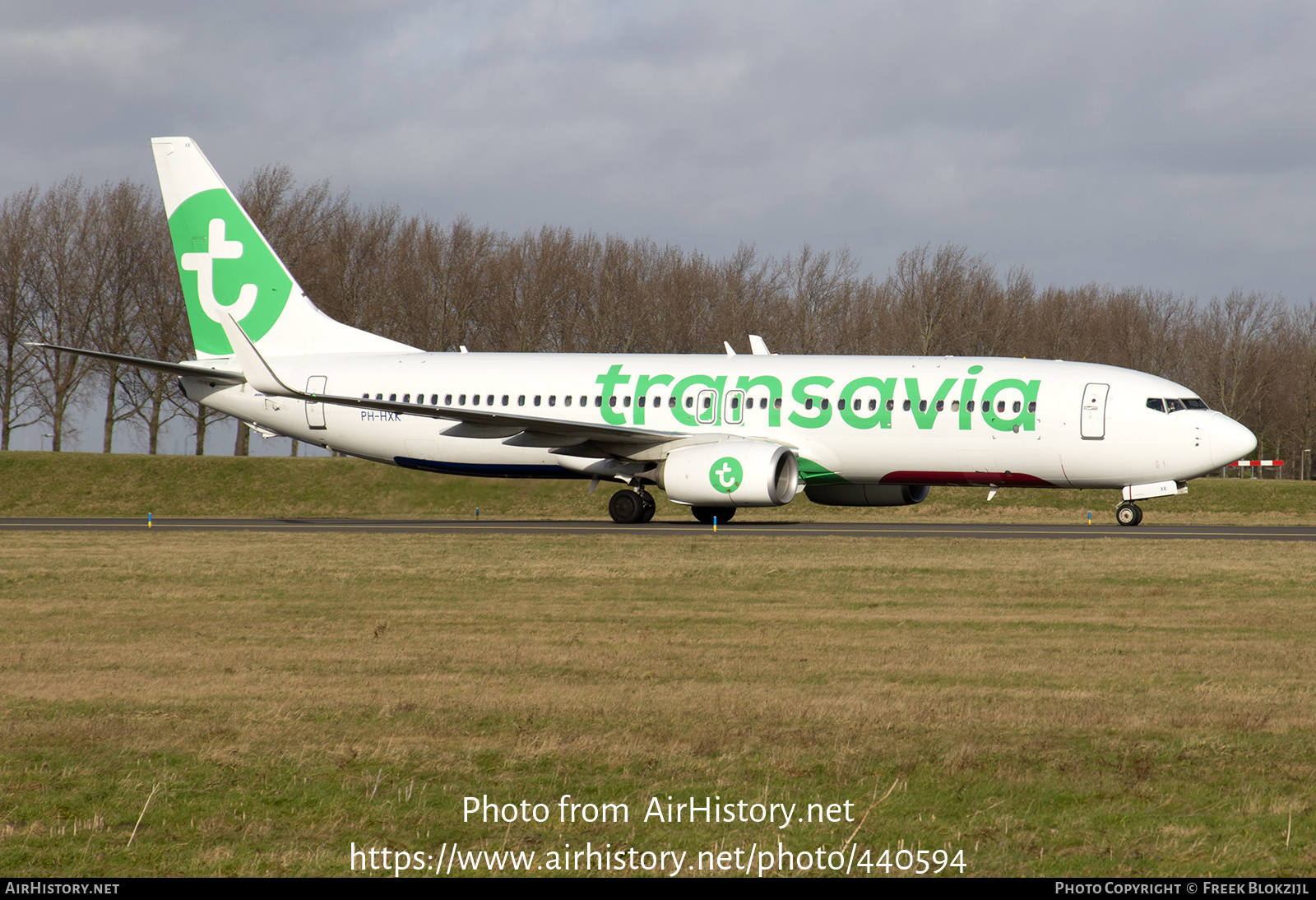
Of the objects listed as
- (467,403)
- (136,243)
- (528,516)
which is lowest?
(528,516)

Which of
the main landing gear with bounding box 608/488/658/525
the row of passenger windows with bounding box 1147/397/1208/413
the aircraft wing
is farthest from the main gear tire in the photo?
the row of passenger windows with bounding box 1147/397/1208/413

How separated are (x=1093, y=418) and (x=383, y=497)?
22.0 meters

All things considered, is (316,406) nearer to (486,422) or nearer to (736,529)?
(486,422)

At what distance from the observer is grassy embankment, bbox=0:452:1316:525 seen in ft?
124

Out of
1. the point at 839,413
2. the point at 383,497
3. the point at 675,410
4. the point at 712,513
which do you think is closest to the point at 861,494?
the point at 839,413

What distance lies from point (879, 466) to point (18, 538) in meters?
16.4

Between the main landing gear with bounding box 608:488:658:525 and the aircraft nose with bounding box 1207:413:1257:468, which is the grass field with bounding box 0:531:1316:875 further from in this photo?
the main landing gear with bounding box 608:488:658:525

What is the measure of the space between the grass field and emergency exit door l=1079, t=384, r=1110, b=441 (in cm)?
1002

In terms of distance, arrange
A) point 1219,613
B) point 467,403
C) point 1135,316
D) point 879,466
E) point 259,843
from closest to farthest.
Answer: point 259,843 < point 1219,613 < point 879,466 < point 467,403 < point 1135,316

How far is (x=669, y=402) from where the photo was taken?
2931 cm

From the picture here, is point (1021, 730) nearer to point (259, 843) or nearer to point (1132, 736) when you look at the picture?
point (1132, 736)
